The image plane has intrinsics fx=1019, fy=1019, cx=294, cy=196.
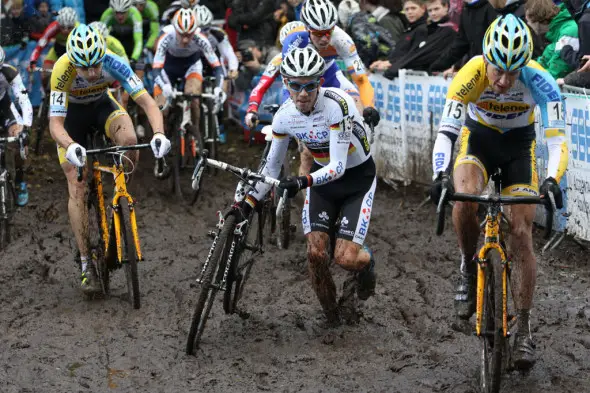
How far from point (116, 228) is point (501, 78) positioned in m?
3.72

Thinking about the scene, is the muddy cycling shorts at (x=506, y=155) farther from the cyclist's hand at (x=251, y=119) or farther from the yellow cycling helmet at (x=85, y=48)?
the cyclist's hand at (x=251, y=119)

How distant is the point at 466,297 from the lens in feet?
24.5

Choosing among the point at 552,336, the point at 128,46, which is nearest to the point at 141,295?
the point at 552,336

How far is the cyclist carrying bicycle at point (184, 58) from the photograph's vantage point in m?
14.6

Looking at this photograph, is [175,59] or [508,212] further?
[175,59]

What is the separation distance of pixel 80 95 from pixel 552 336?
4745mm

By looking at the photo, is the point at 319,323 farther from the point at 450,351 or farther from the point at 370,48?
the point at 370,48

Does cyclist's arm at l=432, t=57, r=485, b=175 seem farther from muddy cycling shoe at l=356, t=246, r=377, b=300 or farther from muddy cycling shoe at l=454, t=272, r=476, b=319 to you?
muddy cycling shoe at l=356, t=246, r=377, b=300

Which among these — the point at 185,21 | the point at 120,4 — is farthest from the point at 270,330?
the point at 120,4

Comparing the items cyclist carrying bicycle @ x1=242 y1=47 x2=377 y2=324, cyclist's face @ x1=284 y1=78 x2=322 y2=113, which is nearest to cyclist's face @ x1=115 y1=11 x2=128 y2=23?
cyclist carrying bicycle @ x1=242 y1=47 x2=377 y2=324

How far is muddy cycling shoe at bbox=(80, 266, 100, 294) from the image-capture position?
9.30m

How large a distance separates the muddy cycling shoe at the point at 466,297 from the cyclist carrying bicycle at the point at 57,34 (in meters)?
10.6

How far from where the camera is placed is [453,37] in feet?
44.2

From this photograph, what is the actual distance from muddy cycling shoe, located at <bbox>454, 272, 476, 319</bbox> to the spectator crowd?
143 inches
